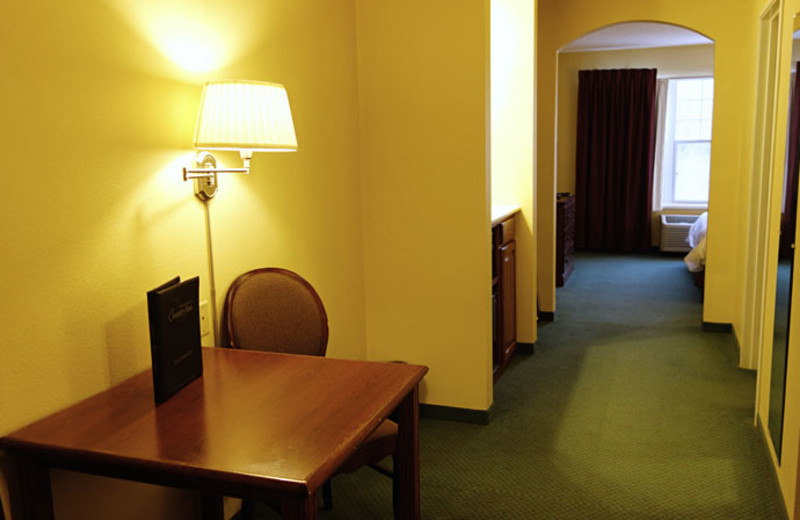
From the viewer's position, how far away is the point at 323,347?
2408 mm

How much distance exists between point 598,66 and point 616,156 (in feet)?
3.71

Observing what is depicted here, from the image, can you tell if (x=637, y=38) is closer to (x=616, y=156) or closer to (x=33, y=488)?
(x=616, y=156)

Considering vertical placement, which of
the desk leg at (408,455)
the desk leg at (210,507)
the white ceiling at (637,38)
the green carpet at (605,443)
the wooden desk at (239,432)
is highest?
the white ceiling at (637,38)

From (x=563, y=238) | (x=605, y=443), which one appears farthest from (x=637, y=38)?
(x=605, y=443)

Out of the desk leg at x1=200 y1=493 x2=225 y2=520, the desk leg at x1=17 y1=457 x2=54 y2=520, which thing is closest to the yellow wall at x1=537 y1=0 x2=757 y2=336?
the desk leg at x1=200 y1=493 x2=225 y2=520

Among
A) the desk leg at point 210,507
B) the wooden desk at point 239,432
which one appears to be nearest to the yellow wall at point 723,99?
the wooden desk at point 239,432

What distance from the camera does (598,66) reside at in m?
8.25

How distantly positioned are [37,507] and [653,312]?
466 centimetres

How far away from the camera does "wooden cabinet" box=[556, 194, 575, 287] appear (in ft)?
20.3

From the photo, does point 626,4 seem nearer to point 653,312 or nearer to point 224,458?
point 653,312

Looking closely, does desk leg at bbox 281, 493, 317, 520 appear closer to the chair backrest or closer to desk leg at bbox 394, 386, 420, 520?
desk leg at bbox 394, 386, 420, 520

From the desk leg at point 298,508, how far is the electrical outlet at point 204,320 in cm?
99

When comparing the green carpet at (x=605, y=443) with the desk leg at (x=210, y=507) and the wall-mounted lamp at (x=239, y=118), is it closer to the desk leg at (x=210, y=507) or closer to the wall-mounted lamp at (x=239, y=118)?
the desk leg at (x=210, y=507)

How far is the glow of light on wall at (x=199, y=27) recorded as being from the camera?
6.05ft
